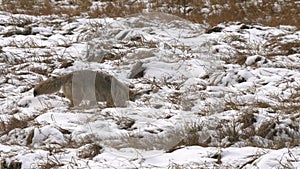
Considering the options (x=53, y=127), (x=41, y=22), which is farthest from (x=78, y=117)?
(x=41, y=22)

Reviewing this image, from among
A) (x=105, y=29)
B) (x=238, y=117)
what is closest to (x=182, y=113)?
(x=238, y=117)

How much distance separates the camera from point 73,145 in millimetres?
4762

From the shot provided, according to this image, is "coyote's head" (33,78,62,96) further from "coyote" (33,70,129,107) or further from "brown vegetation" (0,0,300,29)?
"brown vegetation" (0,0,300,29)

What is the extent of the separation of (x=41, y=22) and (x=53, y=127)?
660 centimetres

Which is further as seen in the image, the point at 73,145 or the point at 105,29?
the point at 105,29

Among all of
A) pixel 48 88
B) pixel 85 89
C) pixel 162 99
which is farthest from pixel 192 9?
pixel 48 88

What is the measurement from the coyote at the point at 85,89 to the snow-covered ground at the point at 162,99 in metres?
0.17

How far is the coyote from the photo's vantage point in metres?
5.94

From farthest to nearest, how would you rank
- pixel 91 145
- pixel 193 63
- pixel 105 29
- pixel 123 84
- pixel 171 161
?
1. pixel 105 29
2. pixel 193 63
3. pixel 123 84
4. pixel 91 145
5. pixel 171 161

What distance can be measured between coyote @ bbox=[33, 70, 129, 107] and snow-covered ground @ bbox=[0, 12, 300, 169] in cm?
17

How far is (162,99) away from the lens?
6.18 metres

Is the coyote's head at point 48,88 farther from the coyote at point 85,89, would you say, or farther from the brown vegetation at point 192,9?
the brown vegetation at point 192,9

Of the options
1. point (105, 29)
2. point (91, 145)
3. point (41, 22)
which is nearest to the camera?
point (91, 145)

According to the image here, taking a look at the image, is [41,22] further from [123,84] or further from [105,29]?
[123,84]
